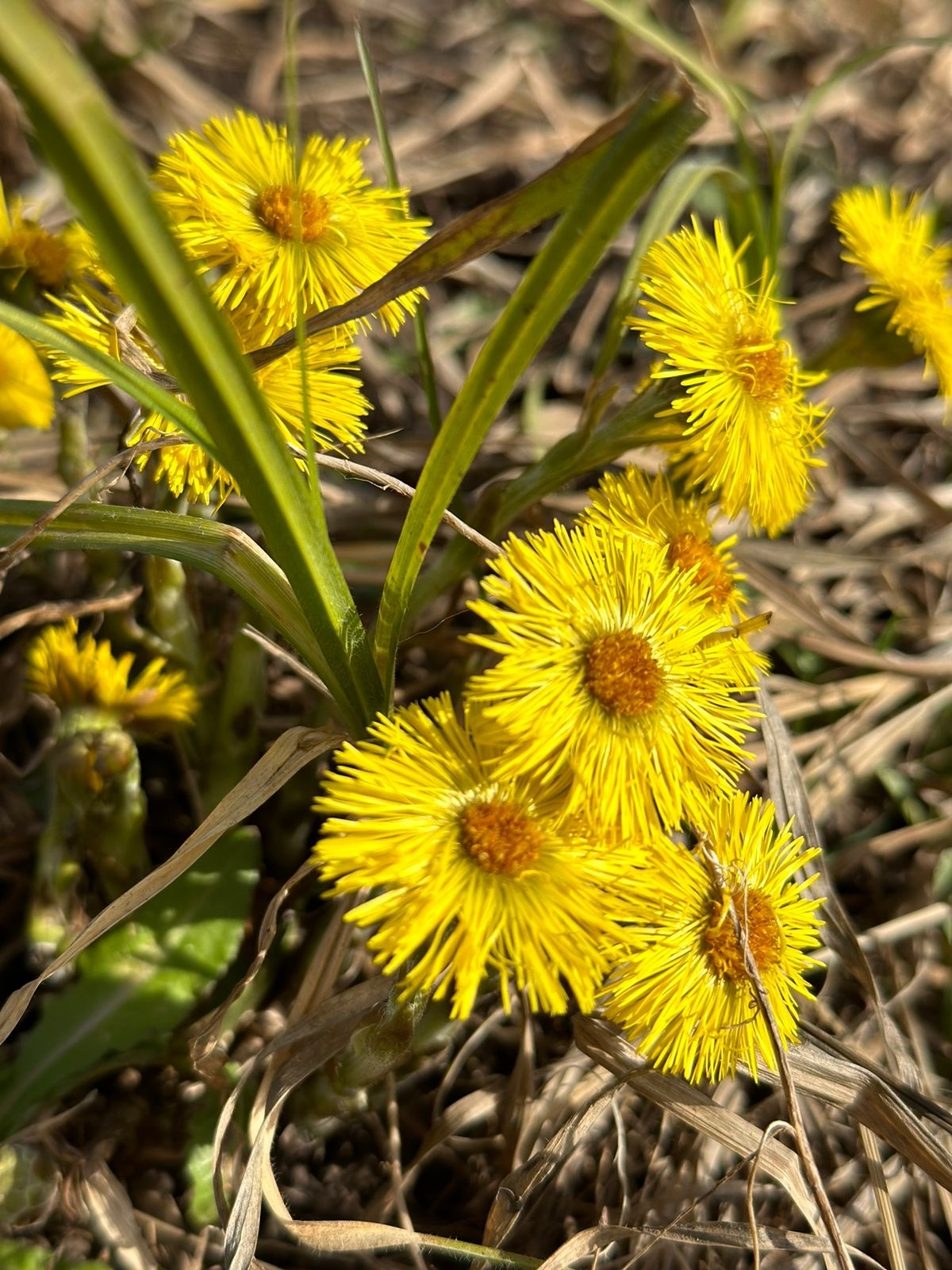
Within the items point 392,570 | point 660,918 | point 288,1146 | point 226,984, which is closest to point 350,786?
point 392,570

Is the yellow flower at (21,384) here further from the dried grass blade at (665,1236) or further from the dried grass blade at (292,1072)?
the dried grass blade at (665,1236)

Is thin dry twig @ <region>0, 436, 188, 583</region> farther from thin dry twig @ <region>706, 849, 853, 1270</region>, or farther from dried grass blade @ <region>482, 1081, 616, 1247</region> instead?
dried grass blade @ <region>482, 1081, 616, 1247</region>

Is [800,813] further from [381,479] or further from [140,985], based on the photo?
[140,985]

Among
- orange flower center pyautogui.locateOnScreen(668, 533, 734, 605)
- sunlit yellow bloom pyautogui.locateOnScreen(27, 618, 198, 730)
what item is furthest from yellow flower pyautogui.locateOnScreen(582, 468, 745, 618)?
sunlit yellow bloom pyautogui.locateOnScreen(27, 618, 198, 730)

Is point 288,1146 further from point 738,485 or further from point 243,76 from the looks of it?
point 243,76

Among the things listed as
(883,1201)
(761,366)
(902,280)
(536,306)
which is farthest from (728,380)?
(883,1201)

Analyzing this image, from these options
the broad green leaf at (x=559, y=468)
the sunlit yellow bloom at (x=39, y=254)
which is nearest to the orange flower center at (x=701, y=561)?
the broad green leaf at (x=559, y=468)
